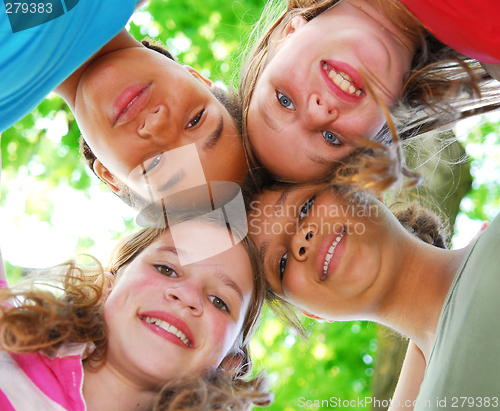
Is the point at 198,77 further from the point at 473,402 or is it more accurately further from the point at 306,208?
the point at 473,402

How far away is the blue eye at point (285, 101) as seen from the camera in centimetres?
210

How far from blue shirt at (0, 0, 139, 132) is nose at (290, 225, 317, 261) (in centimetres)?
122

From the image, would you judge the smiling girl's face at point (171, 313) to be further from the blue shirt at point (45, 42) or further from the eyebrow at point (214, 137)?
the blue shirt at point (45, 42)

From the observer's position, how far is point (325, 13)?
7.27ft

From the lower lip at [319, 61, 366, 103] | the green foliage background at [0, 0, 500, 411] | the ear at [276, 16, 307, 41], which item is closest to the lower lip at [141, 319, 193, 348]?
the lower lip at [319, 61, 366, 103]

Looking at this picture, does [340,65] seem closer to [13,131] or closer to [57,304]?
[57,304]

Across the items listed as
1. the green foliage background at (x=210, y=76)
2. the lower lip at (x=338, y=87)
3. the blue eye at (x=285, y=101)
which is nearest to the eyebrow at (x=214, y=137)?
the blue eye at (x=285, y=101)

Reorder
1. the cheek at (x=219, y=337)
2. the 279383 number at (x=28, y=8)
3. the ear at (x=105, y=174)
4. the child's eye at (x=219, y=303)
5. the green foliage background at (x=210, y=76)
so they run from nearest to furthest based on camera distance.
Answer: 1. the 279383 number at (x=28, y=8)
2. the cheek at (x=219, y=337)
3. the child's eye at (x=219, y=303)
4. the ear at (x=105, y=174)
5. the green foliage background at (x=210, y=76)

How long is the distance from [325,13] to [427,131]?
87 centimetres

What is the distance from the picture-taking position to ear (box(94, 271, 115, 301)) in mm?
2090

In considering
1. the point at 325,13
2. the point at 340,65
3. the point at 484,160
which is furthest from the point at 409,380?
the point at 484,160

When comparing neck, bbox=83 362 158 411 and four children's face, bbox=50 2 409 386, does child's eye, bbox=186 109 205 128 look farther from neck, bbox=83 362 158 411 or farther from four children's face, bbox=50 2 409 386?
neck, bbox=83 362 158 411

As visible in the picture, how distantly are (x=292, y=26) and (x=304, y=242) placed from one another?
1.09m

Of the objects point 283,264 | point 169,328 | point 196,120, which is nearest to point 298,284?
point 283,264
